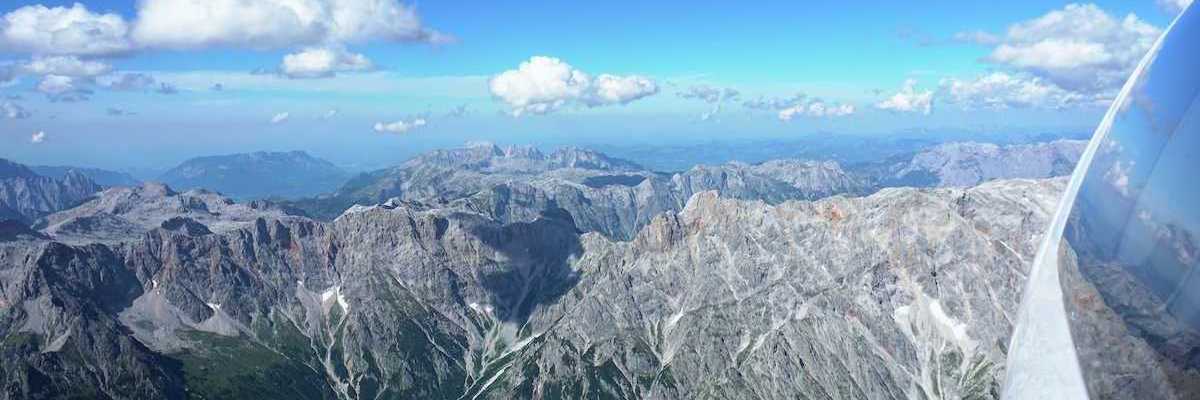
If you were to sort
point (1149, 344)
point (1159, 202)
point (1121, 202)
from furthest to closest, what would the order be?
point (1121, 202)
point (1159, 202)
point (1149, 344)

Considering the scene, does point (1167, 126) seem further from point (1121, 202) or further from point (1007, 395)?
point (1007, 395)

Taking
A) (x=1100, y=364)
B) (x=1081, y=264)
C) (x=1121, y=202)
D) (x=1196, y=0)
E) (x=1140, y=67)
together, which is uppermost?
(x=1196, y=0)

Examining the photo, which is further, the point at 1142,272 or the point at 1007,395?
the point at 1007,395

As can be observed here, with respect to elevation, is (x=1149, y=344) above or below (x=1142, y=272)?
below

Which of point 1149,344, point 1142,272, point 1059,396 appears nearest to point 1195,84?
point 1142,272

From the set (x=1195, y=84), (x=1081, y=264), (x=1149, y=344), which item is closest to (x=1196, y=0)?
(x=1195, y=84)

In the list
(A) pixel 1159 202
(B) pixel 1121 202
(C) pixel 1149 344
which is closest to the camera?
(C) pixel 1149 344

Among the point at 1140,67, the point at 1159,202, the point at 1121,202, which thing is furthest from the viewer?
the point at 1140,67

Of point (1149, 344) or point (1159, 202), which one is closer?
point (1149, 344)

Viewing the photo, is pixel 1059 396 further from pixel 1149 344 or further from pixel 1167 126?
pixel 1167 126
